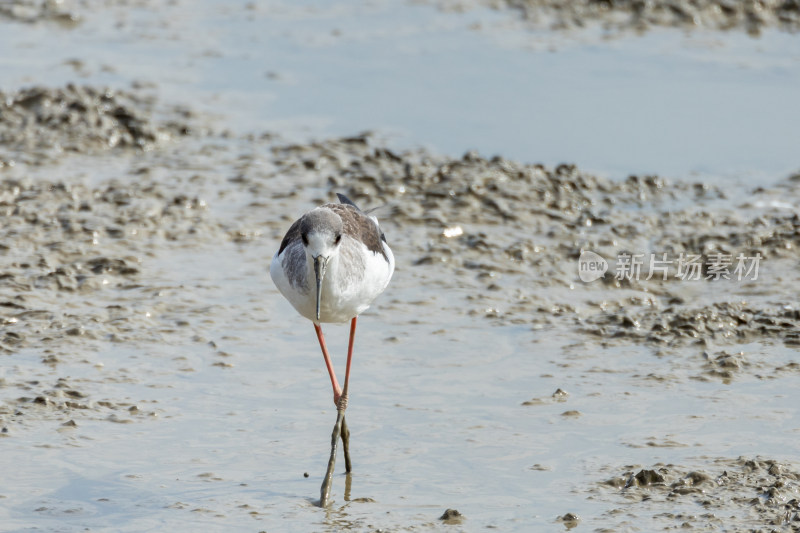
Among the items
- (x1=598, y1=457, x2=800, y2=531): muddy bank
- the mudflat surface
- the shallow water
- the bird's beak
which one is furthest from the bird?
the shallow water

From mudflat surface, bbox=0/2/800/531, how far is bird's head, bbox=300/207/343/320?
103 centimetres

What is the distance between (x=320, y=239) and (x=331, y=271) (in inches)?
7.3

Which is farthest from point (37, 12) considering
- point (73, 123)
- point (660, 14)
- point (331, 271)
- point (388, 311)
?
point (331, 271)

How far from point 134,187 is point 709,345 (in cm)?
431

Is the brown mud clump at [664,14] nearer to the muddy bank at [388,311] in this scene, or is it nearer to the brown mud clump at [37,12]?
the muddy bank at [388,311]

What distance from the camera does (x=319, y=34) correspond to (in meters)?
11.9

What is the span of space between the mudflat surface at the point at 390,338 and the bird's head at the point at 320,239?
1028 millimetres

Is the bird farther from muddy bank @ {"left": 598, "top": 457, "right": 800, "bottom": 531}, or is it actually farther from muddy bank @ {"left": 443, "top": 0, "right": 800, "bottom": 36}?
muddy bank @ {"left": 443, "top": 0, "right": 800, "bottom": 36}

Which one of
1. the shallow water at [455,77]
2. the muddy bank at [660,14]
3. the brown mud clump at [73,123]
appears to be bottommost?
the brown mud clump at [73,123]

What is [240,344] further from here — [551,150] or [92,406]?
[551,150]

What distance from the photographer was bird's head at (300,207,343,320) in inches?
191

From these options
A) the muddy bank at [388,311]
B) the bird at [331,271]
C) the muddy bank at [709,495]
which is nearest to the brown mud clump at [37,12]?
the muddy bank at [388,311]

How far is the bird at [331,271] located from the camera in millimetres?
4898

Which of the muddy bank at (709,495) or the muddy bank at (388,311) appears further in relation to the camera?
the muddy bank at (388,311)
